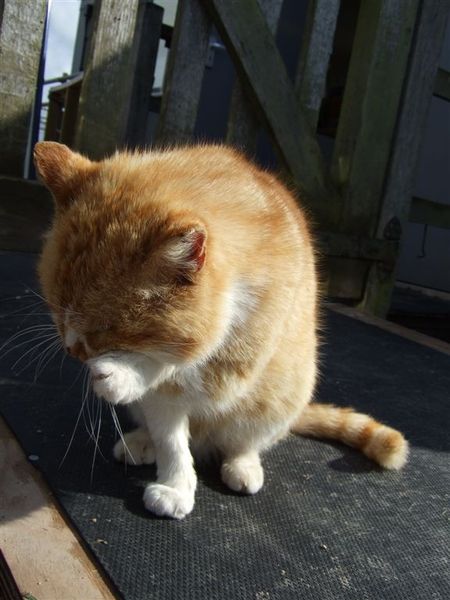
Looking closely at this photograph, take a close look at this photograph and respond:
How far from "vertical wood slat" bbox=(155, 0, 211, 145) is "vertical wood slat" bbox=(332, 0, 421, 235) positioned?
87cm

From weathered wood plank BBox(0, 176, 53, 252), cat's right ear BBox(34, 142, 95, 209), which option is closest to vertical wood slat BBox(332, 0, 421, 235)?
weathered wood plank BBox(0, 176, 53, 252)

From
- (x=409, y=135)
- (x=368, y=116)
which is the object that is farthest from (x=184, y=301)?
(x=409, y=135)

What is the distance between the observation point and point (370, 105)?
10.2 feet

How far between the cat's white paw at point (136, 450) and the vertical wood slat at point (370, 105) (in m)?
2.19

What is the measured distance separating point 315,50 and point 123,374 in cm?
256

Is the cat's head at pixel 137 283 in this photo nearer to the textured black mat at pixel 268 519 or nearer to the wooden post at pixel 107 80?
the textured black mat at pixel 268 519

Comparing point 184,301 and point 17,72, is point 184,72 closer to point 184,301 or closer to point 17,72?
point 17,72

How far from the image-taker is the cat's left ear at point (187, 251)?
92cm

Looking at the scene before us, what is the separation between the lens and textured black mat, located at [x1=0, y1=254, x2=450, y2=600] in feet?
3.22

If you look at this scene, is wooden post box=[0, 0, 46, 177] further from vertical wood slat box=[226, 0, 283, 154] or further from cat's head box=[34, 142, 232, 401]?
cat's head box=[34, 142, 232, 401]

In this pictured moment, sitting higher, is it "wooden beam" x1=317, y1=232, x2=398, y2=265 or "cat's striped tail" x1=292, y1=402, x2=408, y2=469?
"wooden beam" x1=317, y1=232, x2=398, y2=265

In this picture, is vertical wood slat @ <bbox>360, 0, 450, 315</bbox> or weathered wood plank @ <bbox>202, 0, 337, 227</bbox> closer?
weathered wood plank @ <bbox>202, 0, 337, 227</bbox>

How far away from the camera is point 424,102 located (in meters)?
3.27

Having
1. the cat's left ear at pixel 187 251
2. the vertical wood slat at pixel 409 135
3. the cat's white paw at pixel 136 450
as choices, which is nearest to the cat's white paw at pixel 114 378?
the cat's left ear at pixel 187 251
